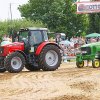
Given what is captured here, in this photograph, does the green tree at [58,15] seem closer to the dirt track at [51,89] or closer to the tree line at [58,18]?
the tree line at [58,18]

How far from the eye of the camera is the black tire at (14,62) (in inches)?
710

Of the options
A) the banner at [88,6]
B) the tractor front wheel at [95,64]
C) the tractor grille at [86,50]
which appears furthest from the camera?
the banner at [88,6]

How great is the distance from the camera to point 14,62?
720 inches

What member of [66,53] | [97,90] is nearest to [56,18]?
[66,53]

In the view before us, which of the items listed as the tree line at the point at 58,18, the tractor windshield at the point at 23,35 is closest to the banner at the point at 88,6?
the tree line at the point at 58,18

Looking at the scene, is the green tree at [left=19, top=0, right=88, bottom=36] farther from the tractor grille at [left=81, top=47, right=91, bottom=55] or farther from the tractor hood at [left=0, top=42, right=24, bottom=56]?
the tractor hood at [left=0, top=42, right=24, bottom=56]

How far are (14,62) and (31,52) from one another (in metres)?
0.97

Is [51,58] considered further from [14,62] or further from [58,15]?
[58,15]

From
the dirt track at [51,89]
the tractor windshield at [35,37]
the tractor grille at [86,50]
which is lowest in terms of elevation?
the dirt track at [51,89]

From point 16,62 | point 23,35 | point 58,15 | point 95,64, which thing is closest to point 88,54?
point 95,64

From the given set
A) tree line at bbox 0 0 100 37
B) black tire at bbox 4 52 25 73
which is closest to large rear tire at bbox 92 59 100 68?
black tire at bbox 4 52 25 73

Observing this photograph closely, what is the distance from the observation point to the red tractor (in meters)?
18.3

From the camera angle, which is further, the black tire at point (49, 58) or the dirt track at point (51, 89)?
the black tire at point (49, 58)

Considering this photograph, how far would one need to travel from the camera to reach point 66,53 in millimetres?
27938
